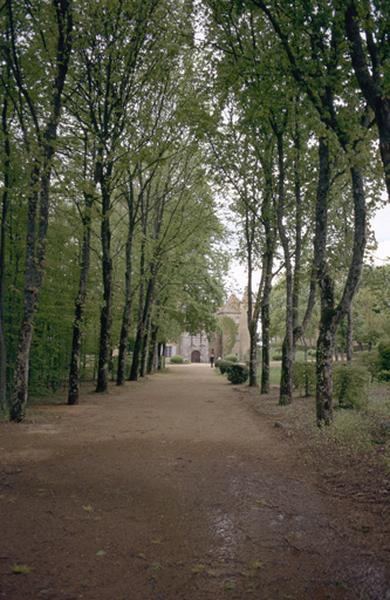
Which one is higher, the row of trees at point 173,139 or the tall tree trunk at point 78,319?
the row of trees at point 173,139

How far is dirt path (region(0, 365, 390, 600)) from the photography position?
130 inches

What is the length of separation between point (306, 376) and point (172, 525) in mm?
12406

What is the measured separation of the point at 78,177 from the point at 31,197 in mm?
2045

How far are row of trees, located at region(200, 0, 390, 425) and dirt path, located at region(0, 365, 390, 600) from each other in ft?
13.0

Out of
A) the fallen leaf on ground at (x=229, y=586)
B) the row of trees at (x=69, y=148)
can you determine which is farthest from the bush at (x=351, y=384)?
the fallen leaf on ground at (x=229, y=586)

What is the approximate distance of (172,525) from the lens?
4473 mm

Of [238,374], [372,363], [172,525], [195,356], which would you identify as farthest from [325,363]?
[195,356]

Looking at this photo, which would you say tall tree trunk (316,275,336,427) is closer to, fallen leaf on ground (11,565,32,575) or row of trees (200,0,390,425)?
row of trees (200,0,390,425)

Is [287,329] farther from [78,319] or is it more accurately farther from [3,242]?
[3,242]

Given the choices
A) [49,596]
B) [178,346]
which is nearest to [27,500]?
[49,596]

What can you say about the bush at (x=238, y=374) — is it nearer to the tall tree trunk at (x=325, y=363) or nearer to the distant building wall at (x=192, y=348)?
the tall tree trunk at (x=325, y=363)

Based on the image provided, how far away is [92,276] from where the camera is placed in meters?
20.0

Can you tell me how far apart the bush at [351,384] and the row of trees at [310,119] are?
70.8 inches

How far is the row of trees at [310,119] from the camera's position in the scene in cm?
682
